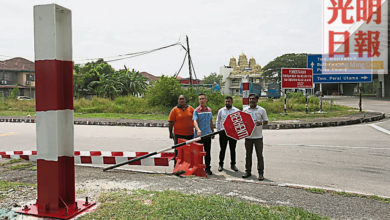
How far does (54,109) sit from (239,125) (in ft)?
9.01

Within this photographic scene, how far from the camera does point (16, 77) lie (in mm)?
52156

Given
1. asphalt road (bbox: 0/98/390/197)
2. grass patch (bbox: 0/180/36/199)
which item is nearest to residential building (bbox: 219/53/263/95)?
asphalt road (bbox: 0/98/390/197)

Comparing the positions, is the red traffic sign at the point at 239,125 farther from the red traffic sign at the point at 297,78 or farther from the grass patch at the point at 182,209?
the red traffic sign at the point at 297,78

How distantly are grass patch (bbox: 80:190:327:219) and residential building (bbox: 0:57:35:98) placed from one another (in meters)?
55.1

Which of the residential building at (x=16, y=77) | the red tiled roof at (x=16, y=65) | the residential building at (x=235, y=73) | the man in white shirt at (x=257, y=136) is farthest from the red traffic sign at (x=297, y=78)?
the residential building at (x=235, y=73)

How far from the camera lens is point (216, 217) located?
2.93 meters

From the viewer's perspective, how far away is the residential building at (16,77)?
50.3 metres

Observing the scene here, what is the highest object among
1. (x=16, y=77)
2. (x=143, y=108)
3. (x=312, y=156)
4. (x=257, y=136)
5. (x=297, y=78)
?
(x=16, y=77)

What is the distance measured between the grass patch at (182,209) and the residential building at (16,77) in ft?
181

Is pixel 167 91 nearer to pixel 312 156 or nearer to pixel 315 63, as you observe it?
pixel 315 63

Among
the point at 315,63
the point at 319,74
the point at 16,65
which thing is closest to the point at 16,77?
the point at 16,65

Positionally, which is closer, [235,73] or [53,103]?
[53,103]

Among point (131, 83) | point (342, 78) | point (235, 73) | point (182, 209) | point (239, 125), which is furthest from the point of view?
point (235, 73)

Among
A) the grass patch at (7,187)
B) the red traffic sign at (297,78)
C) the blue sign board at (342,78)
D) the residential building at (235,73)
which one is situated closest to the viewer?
the grass patch at (7,187)
